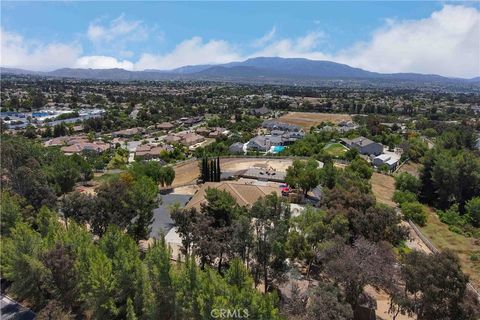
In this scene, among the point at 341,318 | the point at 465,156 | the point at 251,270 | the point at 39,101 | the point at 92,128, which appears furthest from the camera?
the point at 39,101

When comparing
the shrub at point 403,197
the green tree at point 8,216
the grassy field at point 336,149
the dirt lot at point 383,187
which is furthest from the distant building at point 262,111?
the green tree at point 8,216

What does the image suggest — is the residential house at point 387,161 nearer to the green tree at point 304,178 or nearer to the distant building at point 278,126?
A: the green tree at point 304,178

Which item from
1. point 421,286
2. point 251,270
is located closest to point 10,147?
point 251,270

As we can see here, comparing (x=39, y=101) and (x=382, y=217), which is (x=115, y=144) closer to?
(x=382, y=217)

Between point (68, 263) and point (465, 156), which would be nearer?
point (68, 263)

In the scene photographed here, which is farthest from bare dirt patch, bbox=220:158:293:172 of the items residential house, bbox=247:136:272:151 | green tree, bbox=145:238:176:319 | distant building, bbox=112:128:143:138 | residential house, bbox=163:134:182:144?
distant building, bbox=112:128:143:138

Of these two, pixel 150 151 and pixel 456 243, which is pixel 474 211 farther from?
pixel 150 151
